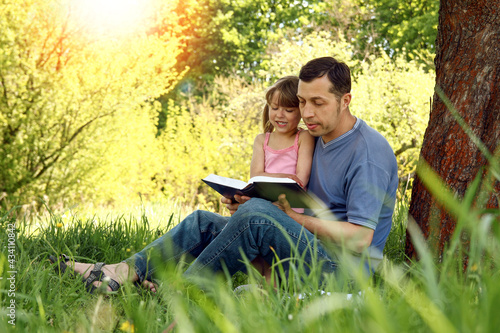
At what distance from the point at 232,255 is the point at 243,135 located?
1006 centimetres

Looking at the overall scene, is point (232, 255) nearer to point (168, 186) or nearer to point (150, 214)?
point (150, 214)

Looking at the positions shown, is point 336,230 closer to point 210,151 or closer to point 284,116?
point 284,116

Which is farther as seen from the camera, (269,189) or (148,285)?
(148,285)

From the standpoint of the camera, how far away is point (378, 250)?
2.48 m

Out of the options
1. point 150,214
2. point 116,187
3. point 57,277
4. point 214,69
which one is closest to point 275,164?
point 57,277

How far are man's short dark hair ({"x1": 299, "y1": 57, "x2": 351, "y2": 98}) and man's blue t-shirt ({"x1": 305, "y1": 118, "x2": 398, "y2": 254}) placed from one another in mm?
201

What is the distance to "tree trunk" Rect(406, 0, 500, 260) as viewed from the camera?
2463 millimetres

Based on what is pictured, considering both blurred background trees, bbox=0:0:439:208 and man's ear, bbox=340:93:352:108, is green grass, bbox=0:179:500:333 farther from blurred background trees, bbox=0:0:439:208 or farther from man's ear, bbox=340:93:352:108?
blurred background trees, bbox=0:0:439:208

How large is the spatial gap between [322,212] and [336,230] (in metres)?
0.24

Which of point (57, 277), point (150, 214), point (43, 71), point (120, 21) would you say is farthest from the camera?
point (120, 21)

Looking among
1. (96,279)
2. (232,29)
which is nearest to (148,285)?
(96,279)

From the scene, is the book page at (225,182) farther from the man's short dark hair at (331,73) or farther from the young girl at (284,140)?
the man's short dark hair at (331,73)

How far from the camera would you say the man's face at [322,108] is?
2.54 m

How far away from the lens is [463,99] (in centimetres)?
251
